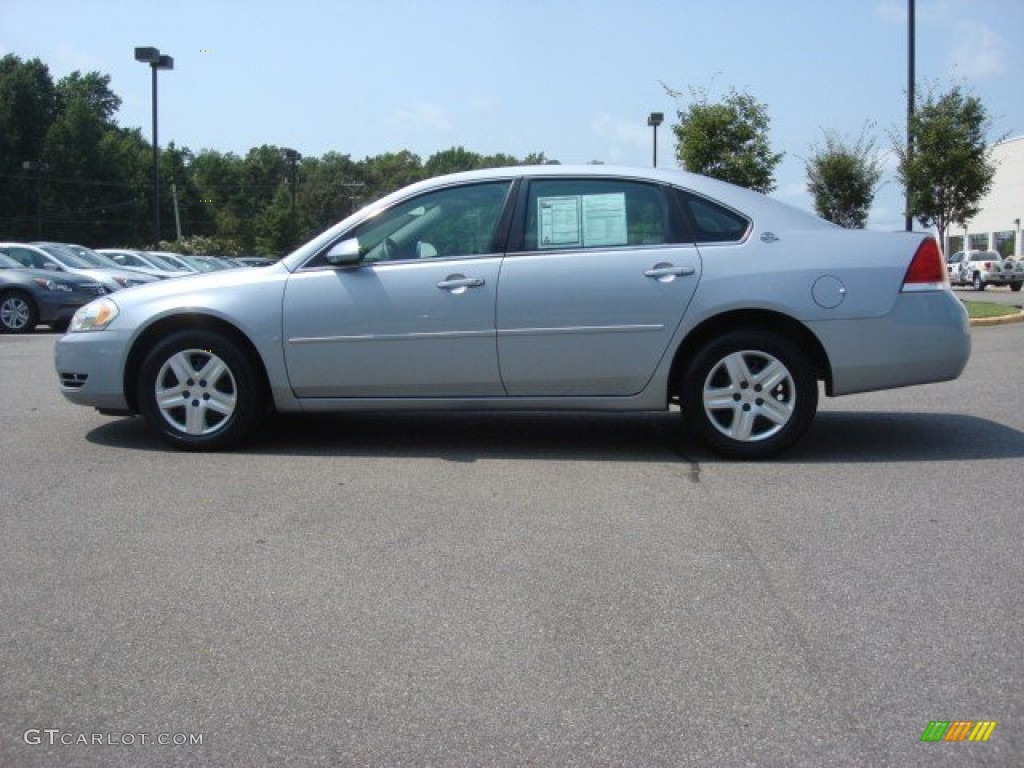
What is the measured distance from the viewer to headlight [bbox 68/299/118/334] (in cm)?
645

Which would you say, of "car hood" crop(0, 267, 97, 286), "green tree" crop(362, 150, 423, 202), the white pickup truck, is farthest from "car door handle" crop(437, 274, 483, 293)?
"green tree" crop(362, 150, 423, 202)

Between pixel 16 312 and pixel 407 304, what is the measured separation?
13148mm

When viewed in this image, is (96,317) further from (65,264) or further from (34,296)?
(65,264)

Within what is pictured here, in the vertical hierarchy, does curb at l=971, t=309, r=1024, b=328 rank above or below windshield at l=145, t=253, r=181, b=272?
below

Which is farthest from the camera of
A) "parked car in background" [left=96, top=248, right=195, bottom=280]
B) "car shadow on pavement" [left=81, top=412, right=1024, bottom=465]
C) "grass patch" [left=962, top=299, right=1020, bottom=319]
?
"parked car in background" [left=96, top=248, right=195, bottom=280]

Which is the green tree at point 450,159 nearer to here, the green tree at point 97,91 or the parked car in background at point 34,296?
the green tree at point 97,91

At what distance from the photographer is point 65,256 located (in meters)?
19.6

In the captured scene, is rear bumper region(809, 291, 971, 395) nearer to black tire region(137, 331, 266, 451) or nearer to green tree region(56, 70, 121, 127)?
black tire region(137, 331, 266, 451)

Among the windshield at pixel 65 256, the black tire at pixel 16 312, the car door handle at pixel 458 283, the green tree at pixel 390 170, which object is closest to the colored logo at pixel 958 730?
the car door handle at pixel 458 283

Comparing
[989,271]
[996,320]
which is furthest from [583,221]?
[989,271]

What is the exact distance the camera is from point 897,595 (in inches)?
151

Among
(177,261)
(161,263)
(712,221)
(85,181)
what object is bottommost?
(712,221)

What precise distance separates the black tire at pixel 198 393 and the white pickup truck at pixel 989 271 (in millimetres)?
33770

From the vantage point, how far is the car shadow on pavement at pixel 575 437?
627cm
